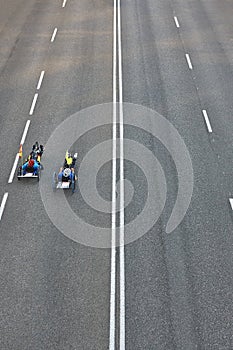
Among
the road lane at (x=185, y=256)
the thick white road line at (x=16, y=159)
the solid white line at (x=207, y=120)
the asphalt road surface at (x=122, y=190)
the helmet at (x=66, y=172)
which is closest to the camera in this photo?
the road lane at (x=185, y=256)

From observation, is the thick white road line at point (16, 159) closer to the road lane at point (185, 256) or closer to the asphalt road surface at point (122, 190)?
the asphalt road surface at point (122, 190)

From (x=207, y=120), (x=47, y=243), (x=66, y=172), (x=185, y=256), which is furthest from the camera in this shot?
(x=207, y=120)

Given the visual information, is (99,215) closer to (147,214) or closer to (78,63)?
(147,214)

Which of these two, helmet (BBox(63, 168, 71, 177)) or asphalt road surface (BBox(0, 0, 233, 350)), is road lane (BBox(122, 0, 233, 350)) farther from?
helmet (BBox(63, 168, 71, 177))

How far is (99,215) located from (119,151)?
15.0 feet

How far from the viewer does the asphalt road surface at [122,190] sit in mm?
14789

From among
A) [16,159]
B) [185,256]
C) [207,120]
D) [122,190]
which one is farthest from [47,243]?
[207,120]

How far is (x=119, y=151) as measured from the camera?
22.8m

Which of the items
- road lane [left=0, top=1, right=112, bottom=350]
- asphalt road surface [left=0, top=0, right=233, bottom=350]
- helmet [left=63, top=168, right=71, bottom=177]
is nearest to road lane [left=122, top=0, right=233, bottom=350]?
asphalt road surface [left=0, top=0, right=233, bottom=350]

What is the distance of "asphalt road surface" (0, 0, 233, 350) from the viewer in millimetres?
14789

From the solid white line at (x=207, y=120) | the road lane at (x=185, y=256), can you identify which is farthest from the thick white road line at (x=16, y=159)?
the solid white line at (x=207, y=120)

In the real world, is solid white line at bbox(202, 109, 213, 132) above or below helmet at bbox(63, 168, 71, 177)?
above

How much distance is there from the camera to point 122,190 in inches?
799

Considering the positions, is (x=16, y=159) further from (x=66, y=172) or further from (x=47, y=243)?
(x=47, y=243)
